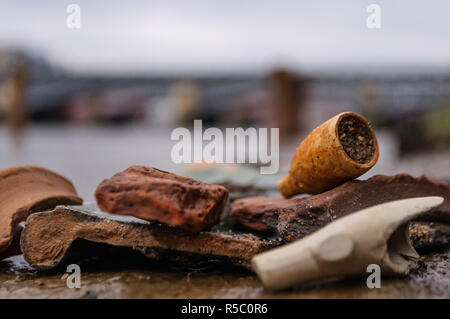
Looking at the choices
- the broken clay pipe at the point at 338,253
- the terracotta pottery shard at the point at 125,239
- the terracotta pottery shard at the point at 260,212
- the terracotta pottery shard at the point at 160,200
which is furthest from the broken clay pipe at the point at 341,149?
the terracotta pottery shard at the point at 160,200

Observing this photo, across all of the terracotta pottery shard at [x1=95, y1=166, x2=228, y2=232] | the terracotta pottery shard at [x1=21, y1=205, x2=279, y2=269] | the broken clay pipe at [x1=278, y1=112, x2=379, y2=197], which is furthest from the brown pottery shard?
the terracotta pottery shard at [x1=95, y1=166, x2=228, y2=232]

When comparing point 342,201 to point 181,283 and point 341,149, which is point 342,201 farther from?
point 181,283

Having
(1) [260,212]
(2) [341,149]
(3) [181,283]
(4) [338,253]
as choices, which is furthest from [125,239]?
(2) [341,149]

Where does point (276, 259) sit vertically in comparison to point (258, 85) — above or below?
below

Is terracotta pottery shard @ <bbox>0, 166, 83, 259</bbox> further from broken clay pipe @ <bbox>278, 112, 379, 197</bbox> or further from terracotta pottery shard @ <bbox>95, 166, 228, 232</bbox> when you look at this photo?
broken clay pipe @ <bbox>278, 112, 379, 197</bbox>

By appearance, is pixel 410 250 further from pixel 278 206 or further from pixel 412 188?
pixel 278 206

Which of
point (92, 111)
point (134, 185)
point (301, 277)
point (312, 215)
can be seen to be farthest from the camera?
point (92, 111)

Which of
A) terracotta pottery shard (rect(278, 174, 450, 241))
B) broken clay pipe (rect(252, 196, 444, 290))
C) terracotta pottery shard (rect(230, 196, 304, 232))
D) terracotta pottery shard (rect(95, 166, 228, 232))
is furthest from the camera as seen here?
terracotta pottery shard (rect(230, 196, 304, 232))

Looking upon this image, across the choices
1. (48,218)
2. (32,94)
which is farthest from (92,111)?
(48,218)
